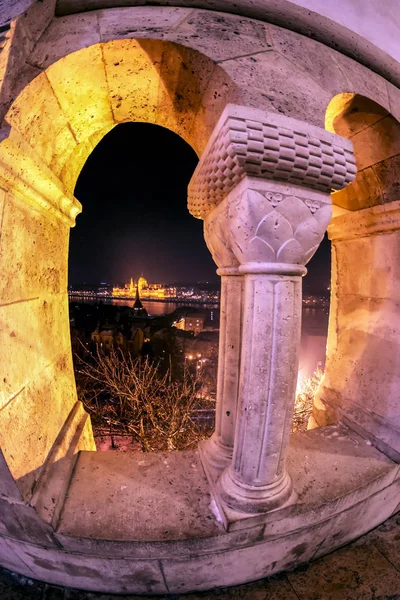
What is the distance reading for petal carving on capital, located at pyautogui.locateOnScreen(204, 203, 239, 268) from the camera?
5.07 ft

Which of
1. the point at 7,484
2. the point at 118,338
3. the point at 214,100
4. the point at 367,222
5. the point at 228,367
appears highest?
the point at 214,100

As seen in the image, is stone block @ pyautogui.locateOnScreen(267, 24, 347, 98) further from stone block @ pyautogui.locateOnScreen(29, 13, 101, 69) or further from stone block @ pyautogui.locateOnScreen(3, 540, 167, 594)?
stone block @ pyautogui.locateOnScreen(3, 540, 167, 594)

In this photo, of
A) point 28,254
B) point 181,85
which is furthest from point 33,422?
point 181,85

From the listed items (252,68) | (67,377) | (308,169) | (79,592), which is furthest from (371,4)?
(79,592)

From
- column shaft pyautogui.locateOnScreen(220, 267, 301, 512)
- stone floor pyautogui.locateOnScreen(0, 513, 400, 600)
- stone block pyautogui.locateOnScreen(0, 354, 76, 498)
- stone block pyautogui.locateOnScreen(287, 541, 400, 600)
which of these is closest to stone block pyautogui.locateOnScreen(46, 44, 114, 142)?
column shaft pyautogui.locateOnScreen(220, 267, 301, 512)

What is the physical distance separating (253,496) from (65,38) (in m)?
2.51

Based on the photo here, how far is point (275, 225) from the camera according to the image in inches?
52.9

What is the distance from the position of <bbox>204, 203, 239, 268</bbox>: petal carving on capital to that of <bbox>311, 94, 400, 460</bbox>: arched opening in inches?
39.8

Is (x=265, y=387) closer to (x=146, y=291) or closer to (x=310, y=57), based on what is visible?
(x=310, y=57)

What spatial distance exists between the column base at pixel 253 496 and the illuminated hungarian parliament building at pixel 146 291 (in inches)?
3812

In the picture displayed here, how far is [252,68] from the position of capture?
142cm

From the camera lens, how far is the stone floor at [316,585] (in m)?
1.54

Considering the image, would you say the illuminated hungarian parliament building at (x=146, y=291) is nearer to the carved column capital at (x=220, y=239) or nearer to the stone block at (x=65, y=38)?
the carved column capital at (x=220, y=239)

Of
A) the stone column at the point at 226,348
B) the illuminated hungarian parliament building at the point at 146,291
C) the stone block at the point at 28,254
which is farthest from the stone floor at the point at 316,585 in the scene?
the illuminated hungarian parliament building at the point at 146,291
